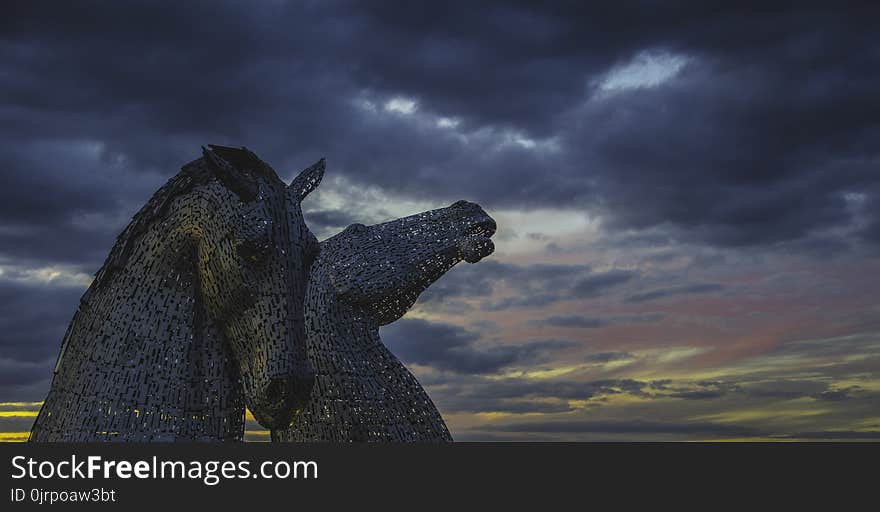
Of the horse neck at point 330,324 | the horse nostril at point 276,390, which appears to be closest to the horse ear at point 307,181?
the horse nostril at point 276,390

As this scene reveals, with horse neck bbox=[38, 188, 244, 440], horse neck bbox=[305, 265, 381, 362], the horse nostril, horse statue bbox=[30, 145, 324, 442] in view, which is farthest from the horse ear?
horse neck bbox=[305, 265, 381, 362]

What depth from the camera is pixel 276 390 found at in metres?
3.12

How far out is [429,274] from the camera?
7551mm

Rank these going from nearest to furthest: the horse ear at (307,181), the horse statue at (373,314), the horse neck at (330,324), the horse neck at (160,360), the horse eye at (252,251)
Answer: the horse eye at (252,251), the horse neck at (160,360), the horse ear at (307,181), the horse statue at (373,314), the horse neck at (330,324)

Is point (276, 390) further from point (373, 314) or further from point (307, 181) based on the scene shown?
point (373, 314)

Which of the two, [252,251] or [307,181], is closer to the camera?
[252,251]

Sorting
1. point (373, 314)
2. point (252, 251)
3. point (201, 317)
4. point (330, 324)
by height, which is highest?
point (373, 314)

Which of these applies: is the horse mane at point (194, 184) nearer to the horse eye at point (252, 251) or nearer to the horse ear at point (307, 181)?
the horse eye at point (252, 251)

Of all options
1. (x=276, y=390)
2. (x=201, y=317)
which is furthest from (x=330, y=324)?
(x=276, y=390)

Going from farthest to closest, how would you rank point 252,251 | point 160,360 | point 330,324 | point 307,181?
point 330,324 → point 307,181 → point 160,360 → point 252,251

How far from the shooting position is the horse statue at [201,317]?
10.3 feet

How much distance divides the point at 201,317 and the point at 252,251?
1.40ft

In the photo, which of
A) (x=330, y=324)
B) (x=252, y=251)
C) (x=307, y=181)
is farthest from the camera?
(x=330, y=324)

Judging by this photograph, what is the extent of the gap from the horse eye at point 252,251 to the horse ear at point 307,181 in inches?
23.4
